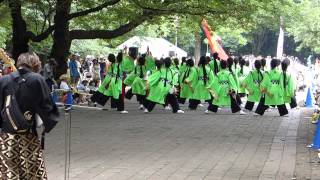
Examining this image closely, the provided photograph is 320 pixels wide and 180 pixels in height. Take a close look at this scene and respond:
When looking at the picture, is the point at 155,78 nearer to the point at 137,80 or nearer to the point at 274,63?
the point at 137,80

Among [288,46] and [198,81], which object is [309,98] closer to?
[198,81]

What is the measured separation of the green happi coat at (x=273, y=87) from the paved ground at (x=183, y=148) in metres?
0.76

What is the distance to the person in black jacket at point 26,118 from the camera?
19.2ft

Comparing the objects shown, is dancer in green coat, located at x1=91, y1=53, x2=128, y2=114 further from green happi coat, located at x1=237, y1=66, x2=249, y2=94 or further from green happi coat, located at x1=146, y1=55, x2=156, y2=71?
green happi coat, located at x1=237, y1=66, x2=249, y2=94

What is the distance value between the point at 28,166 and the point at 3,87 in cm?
80

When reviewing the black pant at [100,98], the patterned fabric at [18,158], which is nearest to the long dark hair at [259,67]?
the black pant at [100,98]

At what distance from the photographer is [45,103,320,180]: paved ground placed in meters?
8.79

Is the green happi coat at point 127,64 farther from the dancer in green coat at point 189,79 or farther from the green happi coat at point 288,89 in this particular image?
the green happi coat at point 288,89

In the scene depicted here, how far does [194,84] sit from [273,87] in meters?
2.69

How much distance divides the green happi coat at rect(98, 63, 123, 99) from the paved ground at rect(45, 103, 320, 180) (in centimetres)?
117

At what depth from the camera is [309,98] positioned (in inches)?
881

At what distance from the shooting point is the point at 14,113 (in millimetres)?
5828

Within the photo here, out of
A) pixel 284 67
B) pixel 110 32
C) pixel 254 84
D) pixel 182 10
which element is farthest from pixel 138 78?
pixel 284 67

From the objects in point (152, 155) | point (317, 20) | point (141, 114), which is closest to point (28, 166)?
point (152, 155)
